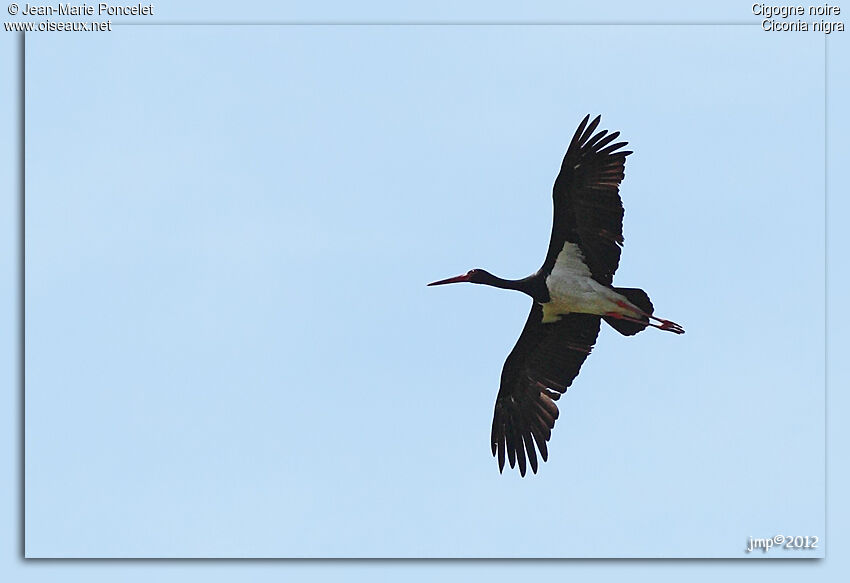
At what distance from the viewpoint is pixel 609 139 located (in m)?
18.1

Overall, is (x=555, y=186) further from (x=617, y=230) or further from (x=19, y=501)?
(x=19, y=501)

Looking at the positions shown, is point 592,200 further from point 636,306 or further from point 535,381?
point 535,381

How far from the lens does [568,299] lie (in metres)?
19.0

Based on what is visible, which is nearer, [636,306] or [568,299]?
[636,306]

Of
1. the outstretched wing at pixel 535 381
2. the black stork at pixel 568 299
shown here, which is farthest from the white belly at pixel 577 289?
the outstretched wing at pixel 535 381

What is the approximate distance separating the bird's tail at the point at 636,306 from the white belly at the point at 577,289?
10cm

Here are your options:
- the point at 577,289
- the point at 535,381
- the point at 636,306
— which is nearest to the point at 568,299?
the point at 577,289

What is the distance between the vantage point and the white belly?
61.1 ft

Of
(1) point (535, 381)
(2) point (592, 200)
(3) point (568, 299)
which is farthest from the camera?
(1) point (535, 381)

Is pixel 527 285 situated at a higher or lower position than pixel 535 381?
higher

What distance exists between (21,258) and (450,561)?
6.06 metres

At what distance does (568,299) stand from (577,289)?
9.9 inches

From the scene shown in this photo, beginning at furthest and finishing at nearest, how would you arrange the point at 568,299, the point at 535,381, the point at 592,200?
the point at 535,381 < the point at 568,299 < the point at 592,200

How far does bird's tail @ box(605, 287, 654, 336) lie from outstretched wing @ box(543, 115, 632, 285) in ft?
1.53
